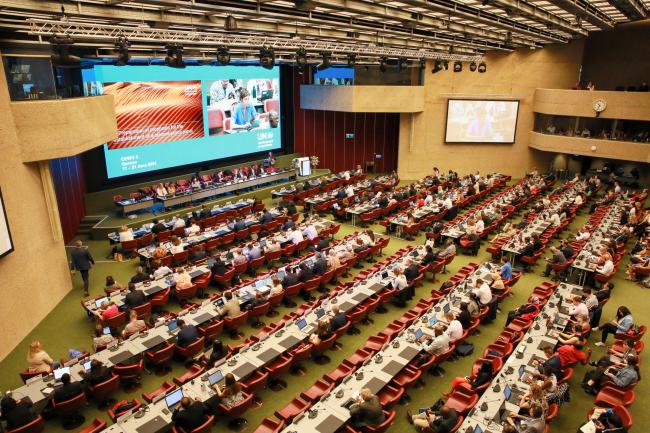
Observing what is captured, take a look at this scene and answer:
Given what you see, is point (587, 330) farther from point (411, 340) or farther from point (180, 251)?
point (180, 251)

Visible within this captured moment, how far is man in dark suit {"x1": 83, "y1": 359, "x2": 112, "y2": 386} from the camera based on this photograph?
795 cm

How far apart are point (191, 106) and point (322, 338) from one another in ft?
50.2

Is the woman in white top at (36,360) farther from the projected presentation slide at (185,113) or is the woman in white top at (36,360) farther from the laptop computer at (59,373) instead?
the projected presentation slide at (185,113)

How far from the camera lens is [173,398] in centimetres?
720

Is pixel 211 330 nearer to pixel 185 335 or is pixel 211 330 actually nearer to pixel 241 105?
pixel 185 335

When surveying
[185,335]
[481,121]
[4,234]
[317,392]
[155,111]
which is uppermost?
[155,111]

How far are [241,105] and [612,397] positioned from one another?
20.1 metres

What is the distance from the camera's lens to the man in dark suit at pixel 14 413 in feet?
22.8

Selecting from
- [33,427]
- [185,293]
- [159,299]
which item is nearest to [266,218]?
[185,293]

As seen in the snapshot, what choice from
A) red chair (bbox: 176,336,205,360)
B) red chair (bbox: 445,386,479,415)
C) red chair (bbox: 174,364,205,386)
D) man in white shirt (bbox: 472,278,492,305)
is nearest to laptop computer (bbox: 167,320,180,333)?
red chair (bbox: 176,336,205,360)

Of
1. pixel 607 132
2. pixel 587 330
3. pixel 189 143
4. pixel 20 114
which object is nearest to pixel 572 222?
pixel 607 132

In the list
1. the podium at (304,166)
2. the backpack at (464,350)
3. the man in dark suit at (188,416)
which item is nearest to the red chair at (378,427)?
the man in dark suit at (188,416)

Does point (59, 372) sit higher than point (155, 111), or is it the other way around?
point (155, 111)

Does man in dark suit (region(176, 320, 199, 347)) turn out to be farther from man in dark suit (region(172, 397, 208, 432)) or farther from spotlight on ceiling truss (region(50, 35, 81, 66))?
spotlight on ceiling truss (region(50, 35, 81, 66))
